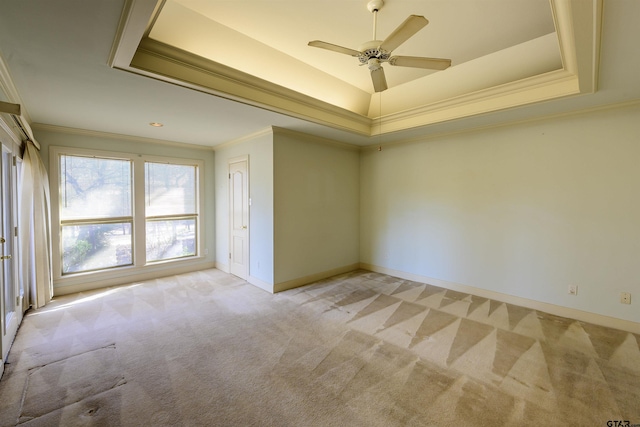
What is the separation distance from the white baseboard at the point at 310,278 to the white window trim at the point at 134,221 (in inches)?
85.4

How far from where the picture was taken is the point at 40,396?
197 cm

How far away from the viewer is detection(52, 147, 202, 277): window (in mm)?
4160

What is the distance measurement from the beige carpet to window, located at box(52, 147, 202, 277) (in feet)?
3.17

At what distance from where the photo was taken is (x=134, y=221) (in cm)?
467

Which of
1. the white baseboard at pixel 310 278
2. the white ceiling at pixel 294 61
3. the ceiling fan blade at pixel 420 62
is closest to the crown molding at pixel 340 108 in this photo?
the white ceiling at pixel 294 61

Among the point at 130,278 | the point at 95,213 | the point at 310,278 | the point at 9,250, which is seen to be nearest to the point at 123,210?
the point at 95,213

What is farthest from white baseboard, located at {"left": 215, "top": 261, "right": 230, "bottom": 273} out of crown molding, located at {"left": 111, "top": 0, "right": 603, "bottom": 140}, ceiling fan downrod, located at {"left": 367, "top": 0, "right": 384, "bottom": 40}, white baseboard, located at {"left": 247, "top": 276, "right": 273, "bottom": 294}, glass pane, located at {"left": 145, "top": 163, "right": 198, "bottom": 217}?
ceiling fan downrod, located at {"left": 367, "top": 0, "right": 384, "bottom": 40}

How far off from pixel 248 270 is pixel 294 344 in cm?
220

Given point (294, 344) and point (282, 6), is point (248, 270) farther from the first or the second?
point (282, 6)

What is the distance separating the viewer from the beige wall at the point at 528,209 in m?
3.08

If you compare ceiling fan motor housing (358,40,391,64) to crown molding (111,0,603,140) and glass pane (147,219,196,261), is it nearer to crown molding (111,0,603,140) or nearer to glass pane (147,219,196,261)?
crown molding (111,0,603,140)

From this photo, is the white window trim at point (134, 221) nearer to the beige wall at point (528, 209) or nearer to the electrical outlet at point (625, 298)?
the beige wall at point (528, 209)

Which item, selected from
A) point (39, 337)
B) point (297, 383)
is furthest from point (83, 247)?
point (297, 383)

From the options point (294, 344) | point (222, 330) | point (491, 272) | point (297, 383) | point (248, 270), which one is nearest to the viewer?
point (297, 383)
